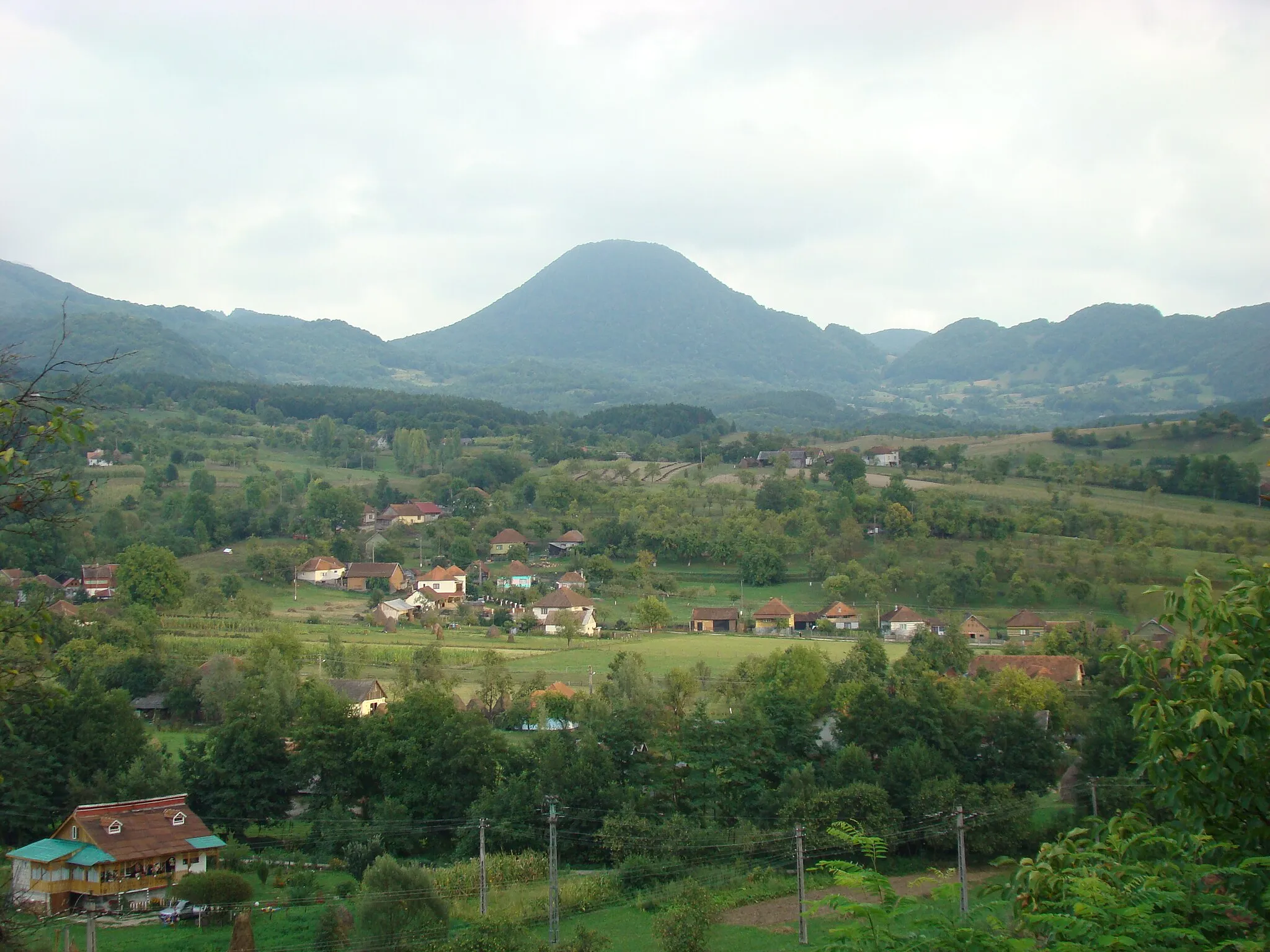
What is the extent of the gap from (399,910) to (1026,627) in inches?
955

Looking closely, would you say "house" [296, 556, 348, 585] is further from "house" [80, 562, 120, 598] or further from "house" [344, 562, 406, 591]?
"house" [80, 562, 120, 598]

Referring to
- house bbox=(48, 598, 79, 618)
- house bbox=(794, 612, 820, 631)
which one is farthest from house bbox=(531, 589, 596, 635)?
house bbox=(48, 598, 79, 618)

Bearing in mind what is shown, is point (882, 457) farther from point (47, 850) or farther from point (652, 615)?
point (47, 850)

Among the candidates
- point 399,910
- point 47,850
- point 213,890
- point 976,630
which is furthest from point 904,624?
point 47,850

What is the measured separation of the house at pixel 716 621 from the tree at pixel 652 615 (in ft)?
3.21

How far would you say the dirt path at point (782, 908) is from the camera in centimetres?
1498

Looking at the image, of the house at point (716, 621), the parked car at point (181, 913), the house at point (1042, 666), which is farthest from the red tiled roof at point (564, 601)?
the parked car at point (181, 913)

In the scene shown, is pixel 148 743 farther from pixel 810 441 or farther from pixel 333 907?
pixel 810 441

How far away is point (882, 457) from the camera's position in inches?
2504

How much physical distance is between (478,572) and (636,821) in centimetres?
2729

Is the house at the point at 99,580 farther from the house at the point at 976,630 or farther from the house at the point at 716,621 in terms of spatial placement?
the house at the point at 976,630

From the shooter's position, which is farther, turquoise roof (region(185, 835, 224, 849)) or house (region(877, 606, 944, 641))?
house (region(877, 606, 944, 641))

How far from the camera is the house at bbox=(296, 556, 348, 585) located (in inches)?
1658

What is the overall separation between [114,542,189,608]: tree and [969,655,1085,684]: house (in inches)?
1069
